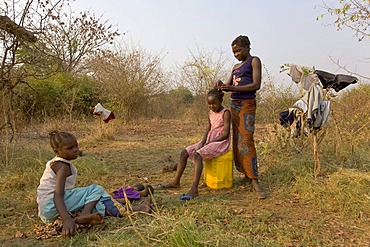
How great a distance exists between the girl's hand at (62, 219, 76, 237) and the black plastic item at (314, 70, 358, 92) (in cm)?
315

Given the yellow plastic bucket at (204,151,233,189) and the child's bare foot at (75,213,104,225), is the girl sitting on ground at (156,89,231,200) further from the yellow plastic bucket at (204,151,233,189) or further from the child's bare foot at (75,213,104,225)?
the child's bare foot at (75,213,104,225)

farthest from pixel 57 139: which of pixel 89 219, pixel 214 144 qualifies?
pixel 214 144

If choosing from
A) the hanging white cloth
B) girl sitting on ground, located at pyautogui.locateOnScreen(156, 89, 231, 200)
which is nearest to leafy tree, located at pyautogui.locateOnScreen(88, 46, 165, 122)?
the hanging white cloth

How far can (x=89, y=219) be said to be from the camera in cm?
282

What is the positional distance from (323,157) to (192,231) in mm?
3219

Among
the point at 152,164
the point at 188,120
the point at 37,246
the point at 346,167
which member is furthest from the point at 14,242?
the point at 188,120

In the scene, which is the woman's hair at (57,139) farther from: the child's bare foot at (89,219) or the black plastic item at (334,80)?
the black plastic item at (334,80)

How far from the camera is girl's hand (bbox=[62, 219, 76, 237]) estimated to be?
2.70m

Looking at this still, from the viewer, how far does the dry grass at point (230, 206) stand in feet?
8.02

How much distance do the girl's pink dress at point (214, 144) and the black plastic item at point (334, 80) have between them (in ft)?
4.13

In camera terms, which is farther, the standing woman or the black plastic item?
the black plastic item

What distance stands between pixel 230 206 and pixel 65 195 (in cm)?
159

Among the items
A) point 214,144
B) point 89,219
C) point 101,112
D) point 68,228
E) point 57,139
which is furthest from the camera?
point 101,112

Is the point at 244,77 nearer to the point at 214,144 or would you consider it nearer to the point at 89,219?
the point at 214,144
